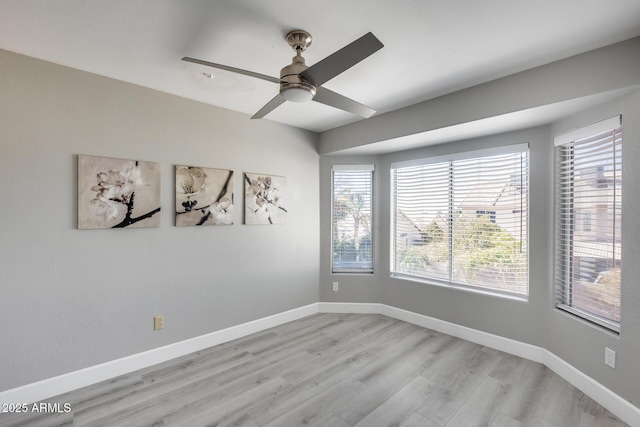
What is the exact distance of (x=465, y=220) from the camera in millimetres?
3252

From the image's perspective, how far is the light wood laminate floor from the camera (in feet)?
6.43

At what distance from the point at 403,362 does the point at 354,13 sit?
2.78m

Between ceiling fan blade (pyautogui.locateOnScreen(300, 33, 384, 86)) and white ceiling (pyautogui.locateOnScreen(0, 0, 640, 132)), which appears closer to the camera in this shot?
ceiling fan blade (pyautogui.locateOnScreen(300, 33, 384, 86))

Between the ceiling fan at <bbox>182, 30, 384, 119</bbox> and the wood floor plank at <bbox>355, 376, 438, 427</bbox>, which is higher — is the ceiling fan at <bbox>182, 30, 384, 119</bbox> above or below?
above

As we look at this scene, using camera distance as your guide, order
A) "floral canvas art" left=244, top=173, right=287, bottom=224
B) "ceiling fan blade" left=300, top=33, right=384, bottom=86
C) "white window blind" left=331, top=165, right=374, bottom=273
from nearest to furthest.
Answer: "ceiling fan blade" left=300, top=33, right=384, bottom=86
"floral canvas art" left=244, top=173, right=287, bottom=224
"white window blind" left=331, top=165, right=374, bottom=273

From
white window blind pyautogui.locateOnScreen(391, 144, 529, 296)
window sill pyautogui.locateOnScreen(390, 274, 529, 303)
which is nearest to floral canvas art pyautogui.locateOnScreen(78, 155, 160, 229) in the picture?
white window blind pyautogui.locateOnScreen(391, 144, 529, 296)

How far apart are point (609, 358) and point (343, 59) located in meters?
2.70

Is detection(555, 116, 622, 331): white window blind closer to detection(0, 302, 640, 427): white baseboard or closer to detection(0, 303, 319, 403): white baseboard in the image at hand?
detection(0, 302, 640, 427): white baseboard

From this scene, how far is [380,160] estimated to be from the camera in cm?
402

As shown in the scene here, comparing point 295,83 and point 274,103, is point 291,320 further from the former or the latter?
point 295,83

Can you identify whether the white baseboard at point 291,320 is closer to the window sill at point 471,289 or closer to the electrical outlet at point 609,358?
the electrical outlet at point 609,358

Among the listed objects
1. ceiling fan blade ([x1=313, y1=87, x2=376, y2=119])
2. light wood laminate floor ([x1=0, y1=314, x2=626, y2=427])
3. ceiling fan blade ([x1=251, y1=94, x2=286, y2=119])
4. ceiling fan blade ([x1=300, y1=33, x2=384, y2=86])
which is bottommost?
light wood laminate floor ([x1=0, y1=314, x2=626, y2=427])

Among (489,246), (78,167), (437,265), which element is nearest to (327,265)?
(437,265)

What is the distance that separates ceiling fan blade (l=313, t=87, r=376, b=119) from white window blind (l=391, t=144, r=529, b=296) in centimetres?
173
